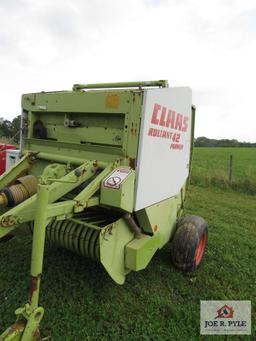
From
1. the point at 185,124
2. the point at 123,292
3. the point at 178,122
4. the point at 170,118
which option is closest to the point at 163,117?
the point at 170,118

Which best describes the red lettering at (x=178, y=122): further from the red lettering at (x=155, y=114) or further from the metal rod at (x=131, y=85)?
the red lettering at (x=155, y=114)

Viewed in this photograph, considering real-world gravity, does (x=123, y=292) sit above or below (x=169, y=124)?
below

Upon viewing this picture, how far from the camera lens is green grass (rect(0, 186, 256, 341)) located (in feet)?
8.80

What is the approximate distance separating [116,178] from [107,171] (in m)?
0.15

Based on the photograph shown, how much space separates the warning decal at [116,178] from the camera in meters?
2.53

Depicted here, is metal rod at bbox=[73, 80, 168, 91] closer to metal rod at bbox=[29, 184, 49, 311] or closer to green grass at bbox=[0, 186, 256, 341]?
metal rod at bbox=[29, 184, 49, 311]

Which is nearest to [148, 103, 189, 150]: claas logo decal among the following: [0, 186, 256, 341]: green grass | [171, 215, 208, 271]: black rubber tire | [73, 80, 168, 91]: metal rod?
[73, 80, 168, 91]: metal rod

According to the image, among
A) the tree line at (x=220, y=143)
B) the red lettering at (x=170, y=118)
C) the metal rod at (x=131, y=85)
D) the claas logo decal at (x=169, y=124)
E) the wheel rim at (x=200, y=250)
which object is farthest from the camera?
the tree line at (x=220, y=143)

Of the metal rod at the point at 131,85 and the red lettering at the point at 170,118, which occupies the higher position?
the metal rod at the point at 131,85

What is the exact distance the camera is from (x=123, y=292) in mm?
3207

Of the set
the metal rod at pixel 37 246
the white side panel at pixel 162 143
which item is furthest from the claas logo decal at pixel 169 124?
the metal rod at pixel 37 246

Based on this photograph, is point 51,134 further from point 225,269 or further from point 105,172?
point 225,269

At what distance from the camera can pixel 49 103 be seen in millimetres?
3332

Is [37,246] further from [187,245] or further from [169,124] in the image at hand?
[187,245]
